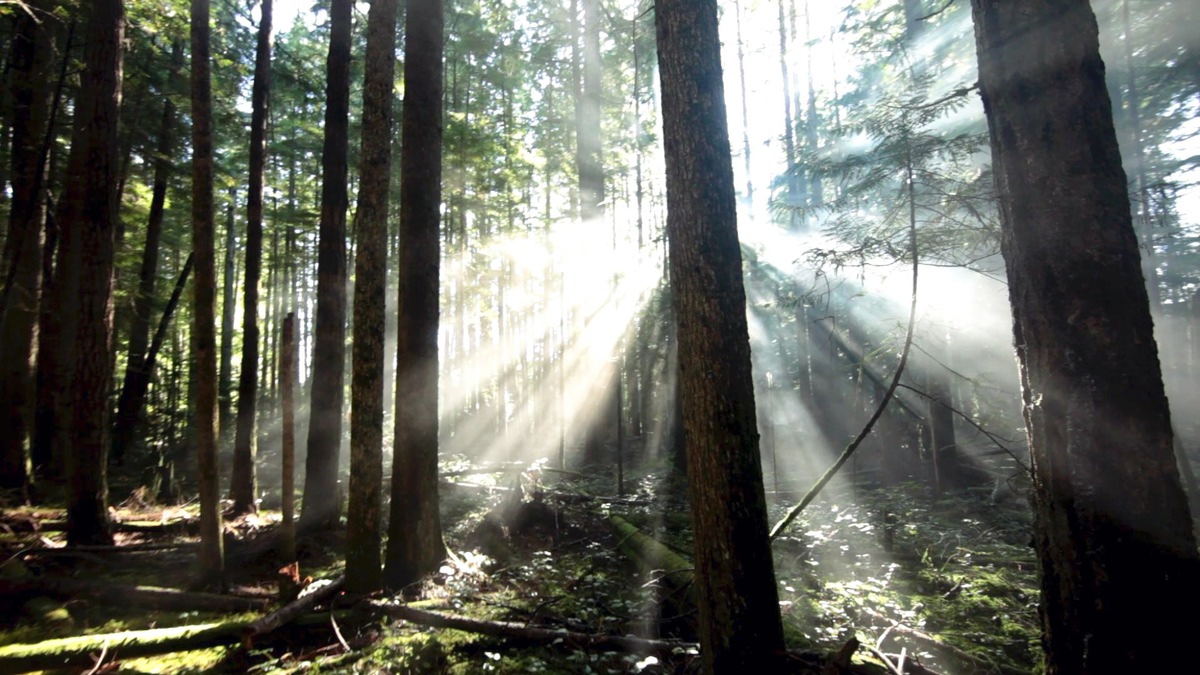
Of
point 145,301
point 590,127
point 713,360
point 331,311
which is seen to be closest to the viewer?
point 713,360

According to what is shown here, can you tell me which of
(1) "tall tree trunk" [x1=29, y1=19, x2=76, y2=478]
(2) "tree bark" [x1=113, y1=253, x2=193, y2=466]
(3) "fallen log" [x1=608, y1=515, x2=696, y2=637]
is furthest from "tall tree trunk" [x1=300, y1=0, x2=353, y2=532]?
(2) "tree bark" [x1=113, y1=253, x2=193, y2=466]

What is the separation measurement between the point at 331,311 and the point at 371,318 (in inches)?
147

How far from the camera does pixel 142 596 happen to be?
5.87m

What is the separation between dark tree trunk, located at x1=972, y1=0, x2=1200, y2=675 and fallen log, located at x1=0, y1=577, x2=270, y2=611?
686 cm

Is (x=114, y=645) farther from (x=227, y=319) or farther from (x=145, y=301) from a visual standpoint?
(x=227, y=319)

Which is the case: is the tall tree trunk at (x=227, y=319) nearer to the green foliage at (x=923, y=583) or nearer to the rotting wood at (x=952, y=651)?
the green foliage at (x=923, y=583)

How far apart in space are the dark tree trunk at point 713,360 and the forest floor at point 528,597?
0.64 metres

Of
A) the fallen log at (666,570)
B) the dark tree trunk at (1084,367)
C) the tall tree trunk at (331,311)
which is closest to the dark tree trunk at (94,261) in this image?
the tall tree trunk at (331,311)

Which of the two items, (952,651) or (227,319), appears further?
(227,319)

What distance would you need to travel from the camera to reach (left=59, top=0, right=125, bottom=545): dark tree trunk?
7.55 metres

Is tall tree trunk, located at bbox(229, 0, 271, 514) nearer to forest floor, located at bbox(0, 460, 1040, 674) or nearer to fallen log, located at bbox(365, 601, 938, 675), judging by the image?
forest floor, located at bbox(0, 460, 1040, 674)

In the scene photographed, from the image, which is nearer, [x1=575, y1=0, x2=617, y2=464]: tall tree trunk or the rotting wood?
the rotting wood

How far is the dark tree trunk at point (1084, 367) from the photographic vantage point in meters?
2.75

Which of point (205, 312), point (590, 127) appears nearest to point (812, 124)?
point (590, 127)
